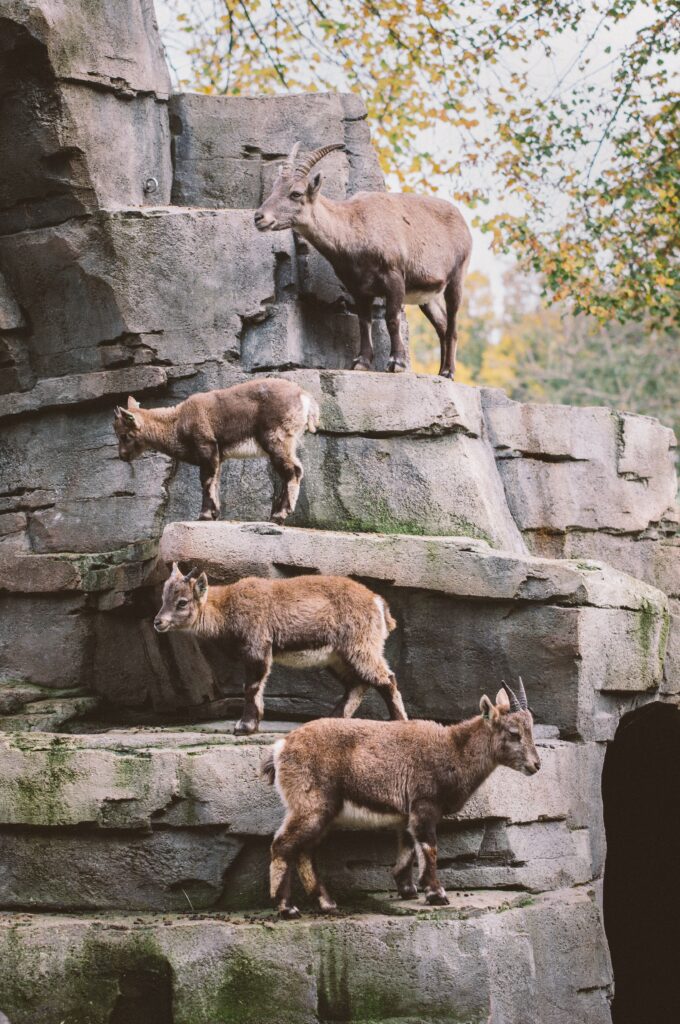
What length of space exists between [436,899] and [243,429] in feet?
12.0

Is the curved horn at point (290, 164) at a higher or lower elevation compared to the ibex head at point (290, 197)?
higher

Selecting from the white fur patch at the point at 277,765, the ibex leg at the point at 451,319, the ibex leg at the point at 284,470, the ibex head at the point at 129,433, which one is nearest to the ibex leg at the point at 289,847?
the white fur patch at the point at 277,765

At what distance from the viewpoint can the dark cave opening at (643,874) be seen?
1270 cm

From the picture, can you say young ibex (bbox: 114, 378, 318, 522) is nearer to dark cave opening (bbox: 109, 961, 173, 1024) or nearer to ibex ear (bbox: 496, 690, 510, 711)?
ibex ear (bbox: 496, 690, 510, 711)

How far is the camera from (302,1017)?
827 centimetres

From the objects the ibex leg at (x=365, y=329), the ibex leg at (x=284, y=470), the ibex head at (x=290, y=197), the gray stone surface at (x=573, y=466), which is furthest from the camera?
the gray stone surface at (x=573, y=466)

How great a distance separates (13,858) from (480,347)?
3169 centimetres

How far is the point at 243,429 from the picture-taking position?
34.1 ft

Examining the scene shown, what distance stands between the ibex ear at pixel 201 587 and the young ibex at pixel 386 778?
1163mm

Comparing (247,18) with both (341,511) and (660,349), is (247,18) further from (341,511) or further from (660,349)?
(660,349)

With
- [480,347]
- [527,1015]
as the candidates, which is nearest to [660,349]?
[480,347]

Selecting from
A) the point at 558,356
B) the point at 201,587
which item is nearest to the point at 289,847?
the point at 201,587

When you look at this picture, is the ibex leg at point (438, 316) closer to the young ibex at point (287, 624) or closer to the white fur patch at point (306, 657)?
the young ibex at point (287, 624)

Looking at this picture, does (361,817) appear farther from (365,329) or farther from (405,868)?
(365,329)
